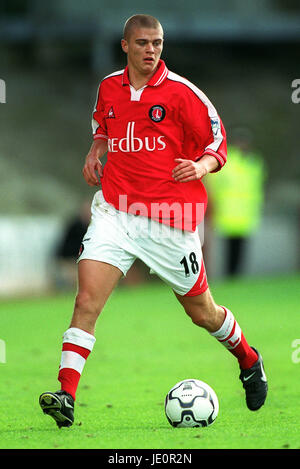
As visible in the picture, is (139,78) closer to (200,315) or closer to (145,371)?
(200,315)

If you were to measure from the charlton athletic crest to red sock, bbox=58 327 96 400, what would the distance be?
1298mm

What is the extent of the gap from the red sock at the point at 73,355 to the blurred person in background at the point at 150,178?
0.06 m

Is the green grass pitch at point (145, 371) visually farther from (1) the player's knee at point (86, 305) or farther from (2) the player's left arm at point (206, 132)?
(2) the player's left arm at point (206, 132)

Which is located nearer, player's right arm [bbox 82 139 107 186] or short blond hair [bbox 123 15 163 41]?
short blond hair [bbox 123 15 163 41]

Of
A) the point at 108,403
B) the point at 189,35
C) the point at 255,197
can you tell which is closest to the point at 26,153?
the point at 189,35

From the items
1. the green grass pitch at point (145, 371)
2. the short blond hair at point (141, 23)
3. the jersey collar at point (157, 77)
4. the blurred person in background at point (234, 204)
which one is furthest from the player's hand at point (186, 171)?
the blurred person in background at point (234, 204)

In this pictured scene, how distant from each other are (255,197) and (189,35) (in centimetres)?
889

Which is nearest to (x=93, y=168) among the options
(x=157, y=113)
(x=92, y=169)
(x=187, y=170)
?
(x=92, y=169)

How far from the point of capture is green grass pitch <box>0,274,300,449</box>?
17.6 ft

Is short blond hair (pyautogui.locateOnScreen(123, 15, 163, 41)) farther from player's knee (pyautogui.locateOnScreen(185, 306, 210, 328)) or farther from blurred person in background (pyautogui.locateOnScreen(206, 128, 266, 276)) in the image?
blurred person in background (pyautogui.locateOnScreen(206, 128, 266, 276))

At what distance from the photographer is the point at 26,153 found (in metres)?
25.3

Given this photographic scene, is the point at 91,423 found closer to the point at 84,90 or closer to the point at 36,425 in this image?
the point at 36,425

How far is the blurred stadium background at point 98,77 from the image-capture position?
2327 centimetres

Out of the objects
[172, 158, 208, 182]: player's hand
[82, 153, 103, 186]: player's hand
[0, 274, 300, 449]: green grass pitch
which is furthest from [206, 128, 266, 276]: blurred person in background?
[172, 158, 208, 182]: player's hand
